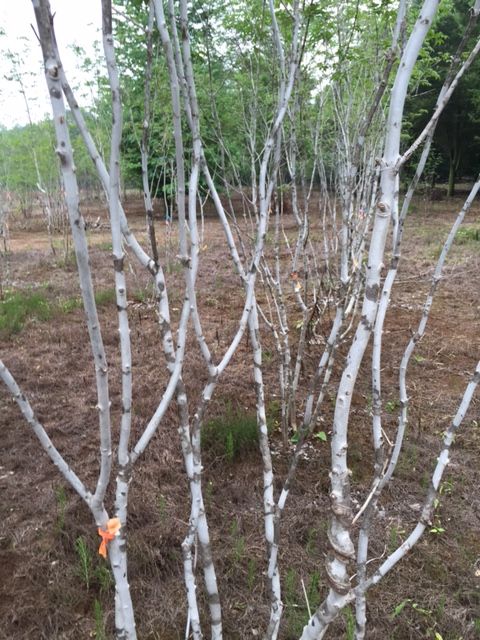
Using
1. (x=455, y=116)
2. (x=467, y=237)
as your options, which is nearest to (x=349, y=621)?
(x=467, y=237)

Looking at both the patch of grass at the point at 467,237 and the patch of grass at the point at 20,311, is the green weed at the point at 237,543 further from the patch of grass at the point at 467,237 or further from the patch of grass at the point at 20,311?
the patch of grass at the point at 467,237

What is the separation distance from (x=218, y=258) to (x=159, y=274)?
24.7ft

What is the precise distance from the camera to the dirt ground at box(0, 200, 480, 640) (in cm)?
182

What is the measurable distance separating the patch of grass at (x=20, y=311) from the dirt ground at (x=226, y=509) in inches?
9.9

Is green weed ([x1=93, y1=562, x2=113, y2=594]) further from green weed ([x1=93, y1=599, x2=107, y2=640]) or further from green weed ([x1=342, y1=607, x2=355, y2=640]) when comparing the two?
green weed ([x1=342, y1=607, x2=355, y2=640])

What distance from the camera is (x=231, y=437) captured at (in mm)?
2730

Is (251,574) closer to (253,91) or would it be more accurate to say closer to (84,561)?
(84,561)

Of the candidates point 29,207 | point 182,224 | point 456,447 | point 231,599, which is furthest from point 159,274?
point 29,207

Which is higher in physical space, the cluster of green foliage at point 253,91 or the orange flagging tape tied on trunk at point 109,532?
the cluster of green foliage at point 253,91

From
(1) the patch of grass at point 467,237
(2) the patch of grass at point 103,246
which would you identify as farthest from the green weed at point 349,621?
(2) the patch of grass at point 103,246

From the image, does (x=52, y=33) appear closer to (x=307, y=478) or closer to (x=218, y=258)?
(x=307, y=478)

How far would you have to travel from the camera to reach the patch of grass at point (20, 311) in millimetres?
4852

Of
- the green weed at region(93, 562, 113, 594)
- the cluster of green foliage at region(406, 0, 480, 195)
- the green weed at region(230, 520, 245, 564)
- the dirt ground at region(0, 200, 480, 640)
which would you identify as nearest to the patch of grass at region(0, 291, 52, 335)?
the dirt ground at region(0, 200, 480, 640)

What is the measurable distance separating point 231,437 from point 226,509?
46 cm
